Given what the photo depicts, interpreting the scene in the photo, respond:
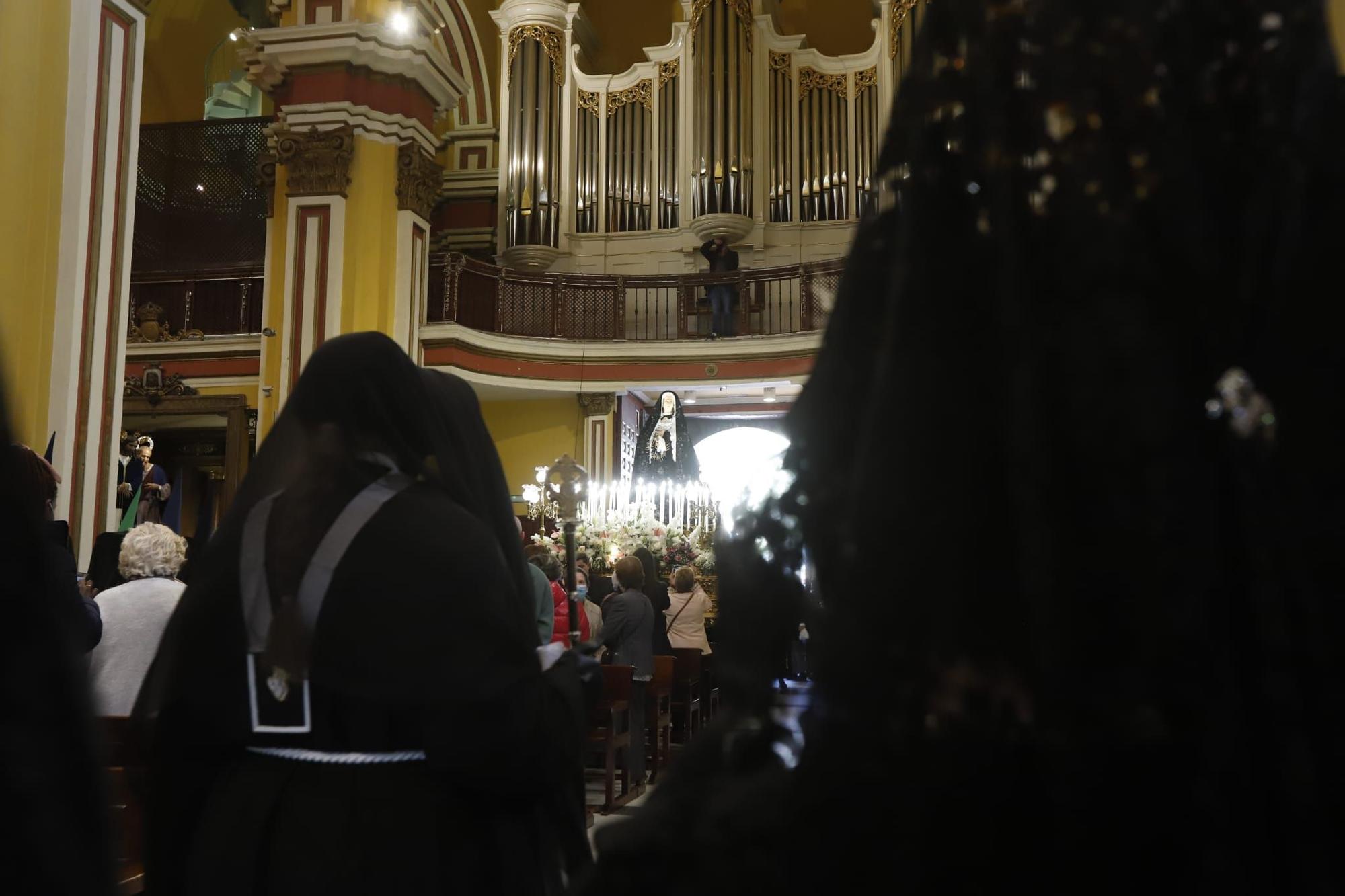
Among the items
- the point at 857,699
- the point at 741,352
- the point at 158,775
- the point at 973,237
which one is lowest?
the point at 158,775

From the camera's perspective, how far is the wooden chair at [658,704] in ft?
25.0

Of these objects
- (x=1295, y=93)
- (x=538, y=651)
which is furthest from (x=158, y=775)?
(x=1295, y=93)

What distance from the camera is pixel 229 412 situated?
12000 mm

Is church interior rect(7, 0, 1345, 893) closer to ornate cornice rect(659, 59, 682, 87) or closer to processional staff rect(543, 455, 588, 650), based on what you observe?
ornate cornice rect(659, 59, 682, 87)

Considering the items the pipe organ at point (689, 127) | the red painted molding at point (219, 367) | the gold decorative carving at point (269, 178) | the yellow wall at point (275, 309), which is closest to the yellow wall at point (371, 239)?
the yellow wall at point (275, 309)

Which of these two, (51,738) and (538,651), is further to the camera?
(538,651)

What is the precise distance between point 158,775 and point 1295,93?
188 centimetres

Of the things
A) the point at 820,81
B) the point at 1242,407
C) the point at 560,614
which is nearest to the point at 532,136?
the point at 820,81

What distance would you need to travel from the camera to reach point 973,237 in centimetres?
90

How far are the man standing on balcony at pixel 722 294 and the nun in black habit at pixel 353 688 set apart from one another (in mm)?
13160

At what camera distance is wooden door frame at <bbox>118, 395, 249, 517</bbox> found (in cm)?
1179

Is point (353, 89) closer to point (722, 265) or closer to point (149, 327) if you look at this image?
point (149, 327)

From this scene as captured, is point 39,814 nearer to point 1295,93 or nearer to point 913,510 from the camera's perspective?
point 913,510

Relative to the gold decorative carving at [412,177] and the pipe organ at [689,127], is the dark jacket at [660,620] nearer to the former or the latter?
the gold decorative carving at [412,177]
